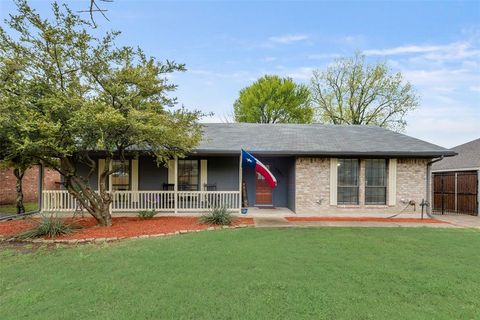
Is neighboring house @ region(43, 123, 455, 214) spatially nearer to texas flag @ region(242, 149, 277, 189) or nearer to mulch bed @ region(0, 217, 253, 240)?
texas flag @ region(242, 149, 277, 189)

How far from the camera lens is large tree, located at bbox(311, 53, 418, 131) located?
1104 inches

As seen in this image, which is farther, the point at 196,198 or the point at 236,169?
the point at 236,169

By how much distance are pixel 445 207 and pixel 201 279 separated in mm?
14115

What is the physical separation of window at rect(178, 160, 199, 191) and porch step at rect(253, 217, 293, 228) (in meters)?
3.35

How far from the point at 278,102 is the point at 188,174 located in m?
21.5

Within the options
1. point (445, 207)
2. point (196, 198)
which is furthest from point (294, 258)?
point (445, 207)

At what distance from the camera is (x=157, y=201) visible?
10930 mm

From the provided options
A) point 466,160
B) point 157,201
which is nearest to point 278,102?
point 466,160

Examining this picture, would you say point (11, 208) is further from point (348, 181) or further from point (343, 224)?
point (348, 181)

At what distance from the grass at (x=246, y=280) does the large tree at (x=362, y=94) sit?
81.8 feet

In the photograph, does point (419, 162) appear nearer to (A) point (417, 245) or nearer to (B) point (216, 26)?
(A) point (417, 245)

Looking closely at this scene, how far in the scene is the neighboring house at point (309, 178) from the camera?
34.8 ft

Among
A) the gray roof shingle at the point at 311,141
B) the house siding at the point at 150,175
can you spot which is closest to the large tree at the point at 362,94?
the gray roof shingle at the point at 311,141

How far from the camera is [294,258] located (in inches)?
208
